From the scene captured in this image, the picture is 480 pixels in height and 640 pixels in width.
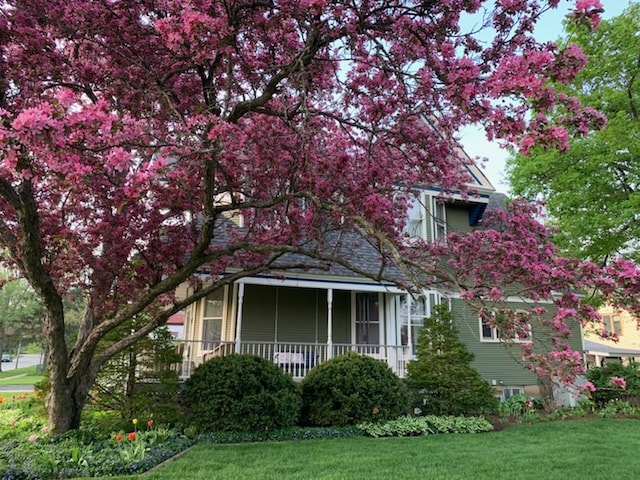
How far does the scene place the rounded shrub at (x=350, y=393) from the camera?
26.9 ft

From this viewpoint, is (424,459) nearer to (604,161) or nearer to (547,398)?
(547,398)

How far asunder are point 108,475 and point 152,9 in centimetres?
556

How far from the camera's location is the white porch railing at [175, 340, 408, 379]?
9.93m

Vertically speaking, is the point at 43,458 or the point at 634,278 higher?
the point at 634,278

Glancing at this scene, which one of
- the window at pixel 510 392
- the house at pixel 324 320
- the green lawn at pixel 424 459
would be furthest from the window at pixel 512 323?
the window at pixel 510 392

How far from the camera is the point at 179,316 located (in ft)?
58.7

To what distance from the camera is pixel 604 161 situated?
483 inches

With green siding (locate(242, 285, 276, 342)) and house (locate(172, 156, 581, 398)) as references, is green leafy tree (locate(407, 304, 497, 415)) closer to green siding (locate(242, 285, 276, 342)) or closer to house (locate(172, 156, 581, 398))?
house (locate(172, 156, 581, 398))

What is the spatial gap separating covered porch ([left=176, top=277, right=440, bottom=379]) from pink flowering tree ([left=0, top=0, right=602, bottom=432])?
10.5ft

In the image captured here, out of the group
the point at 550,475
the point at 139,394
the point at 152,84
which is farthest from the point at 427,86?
the point at 139,394

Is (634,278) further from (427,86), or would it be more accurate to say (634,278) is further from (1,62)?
(1,62)

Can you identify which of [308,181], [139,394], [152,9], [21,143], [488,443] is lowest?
[488,443]

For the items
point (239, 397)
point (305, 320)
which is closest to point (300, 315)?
point (305, 320)

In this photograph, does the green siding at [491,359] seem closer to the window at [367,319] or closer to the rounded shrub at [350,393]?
the window at [367,319]
